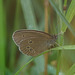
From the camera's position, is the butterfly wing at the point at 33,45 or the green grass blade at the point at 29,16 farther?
the green grass blade at the point at 29,16

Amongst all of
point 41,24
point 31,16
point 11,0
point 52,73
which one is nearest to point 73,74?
point 52,73

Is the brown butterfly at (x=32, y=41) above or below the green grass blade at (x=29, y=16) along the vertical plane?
below

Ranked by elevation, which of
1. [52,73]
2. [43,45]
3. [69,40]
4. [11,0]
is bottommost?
[52,73]

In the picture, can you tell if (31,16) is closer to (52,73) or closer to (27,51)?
(27,51)

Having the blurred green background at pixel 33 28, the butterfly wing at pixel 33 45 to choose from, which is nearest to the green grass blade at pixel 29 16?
the blurred green background at pixel 33 28

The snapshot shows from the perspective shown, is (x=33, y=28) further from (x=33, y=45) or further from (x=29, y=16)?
(x=33, y=45)

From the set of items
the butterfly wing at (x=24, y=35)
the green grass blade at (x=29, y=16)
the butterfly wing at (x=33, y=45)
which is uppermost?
the green grass blade at (x=29, y=16)

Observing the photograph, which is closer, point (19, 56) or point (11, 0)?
point (19, 56)

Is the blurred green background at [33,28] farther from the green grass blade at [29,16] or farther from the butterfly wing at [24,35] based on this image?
Result: the butterfly wing at [24,35]

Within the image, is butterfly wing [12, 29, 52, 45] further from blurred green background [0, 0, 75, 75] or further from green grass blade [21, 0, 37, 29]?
green grass blade [21, 0, 37, 29]
